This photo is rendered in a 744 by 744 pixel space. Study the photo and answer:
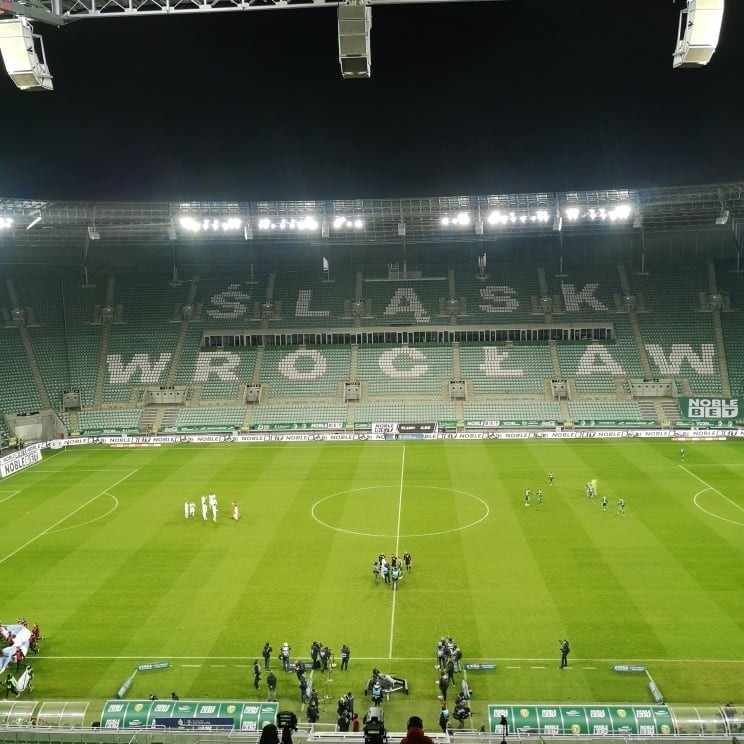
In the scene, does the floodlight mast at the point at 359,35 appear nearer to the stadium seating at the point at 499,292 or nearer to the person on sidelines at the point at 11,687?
the person on sidelines at the point at 11,687

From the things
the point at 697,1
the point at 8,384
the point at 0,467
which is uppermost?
the point at 8,384

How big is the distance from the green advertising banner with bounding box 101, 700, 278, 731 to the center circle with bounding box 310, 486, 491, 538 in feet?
47.7

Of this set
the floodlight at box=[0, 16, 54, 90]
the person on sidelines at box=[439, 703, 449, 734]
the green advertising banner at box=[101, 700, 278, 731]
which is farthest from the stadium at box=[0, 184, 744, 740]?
the floodlight at box=[0, 16, 54, 90]

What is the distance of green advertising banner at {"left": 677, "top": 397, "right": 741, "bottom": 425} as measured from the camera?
53.8 m

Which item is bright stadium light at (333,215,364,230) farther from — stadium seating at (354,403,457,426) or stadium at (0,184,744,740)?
stadium seating at (354,403,457,426)

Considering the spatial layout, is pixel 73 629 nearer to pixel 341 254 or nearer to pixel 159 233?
pixel 159 233

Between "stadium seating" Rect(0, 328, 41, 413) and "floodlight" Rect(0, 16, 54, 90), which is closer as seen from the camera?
"floodlight" Rect(0, 16, 54, 90)

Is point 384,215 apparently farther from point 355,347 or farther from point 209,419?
point 209,419

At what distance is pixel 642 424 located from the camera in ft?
180

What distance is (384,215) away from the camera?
193 ft

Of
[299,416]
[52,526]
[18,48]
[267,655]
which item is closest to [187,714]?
[267,655]

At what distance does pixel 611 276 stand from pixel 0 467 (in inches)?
2257

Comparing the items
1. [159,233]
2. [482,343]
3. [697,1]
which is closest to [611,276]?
[482,343]

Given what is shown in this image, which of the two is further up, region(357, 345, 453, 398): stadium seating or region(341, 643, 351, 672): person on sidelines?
region(357, 345, 453, 398): stadium seating
